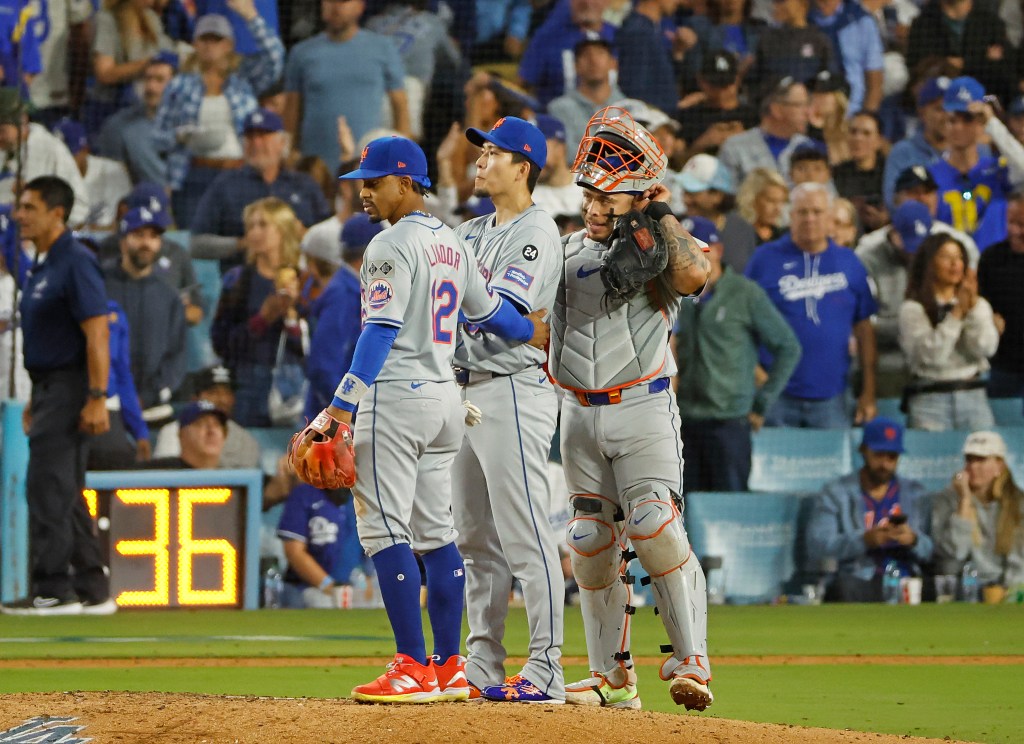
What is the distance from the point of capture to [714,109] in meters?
11.9

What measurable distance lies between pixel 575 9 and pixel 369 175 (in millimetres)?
7744

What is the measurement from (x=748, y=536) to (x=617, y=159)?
20.0 ft

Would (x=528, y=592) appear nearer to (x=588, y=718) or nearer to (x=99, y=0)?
(x=588, y=718)

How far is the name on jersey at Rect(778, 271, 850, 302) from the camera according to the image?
11.0 meters

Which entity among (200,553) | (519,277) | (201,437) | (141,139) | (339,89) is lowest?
(200,553)

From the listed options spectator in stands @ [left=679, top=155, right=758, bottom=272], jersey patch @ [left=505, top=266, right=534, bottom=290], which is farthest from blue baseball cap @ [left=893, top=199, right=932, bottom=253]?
jersey patch @ [left=505, top=266, right=534, bottom=290]

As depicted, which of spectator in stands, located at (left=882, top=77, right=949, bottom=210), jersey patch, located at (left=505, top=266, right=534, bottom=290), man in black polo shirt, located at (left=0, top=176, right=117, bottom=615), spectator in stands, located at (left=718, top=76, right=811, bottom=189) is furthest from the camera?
spectator in stands, located at (left=882, top=77, right=949, bottom=210)

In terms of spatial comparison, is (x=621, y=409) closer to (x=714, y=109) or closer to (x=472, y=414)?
(x=472, y=414)

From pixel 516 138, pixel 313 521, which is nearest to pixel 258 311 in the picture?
pixel 313 521

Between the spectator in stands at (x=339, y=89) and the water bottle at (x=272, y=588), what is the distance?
3.08 metres

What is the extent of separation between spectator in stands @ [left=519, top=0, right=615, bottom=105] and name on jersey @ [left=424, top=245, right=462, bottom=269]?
23.7 feet

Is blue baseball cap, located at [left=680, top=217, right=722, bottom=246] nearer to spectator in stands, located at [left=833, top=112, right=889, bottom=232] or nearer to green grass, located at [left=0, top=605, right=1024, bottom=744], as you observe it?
spectator in stands, located at [left=833, top=112, right=889, bottom=232]

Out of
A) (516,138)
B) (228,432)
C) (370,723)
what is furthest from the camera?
(228,432)

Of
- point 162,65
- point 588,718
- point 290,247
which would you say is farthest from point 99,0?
point 588,718
